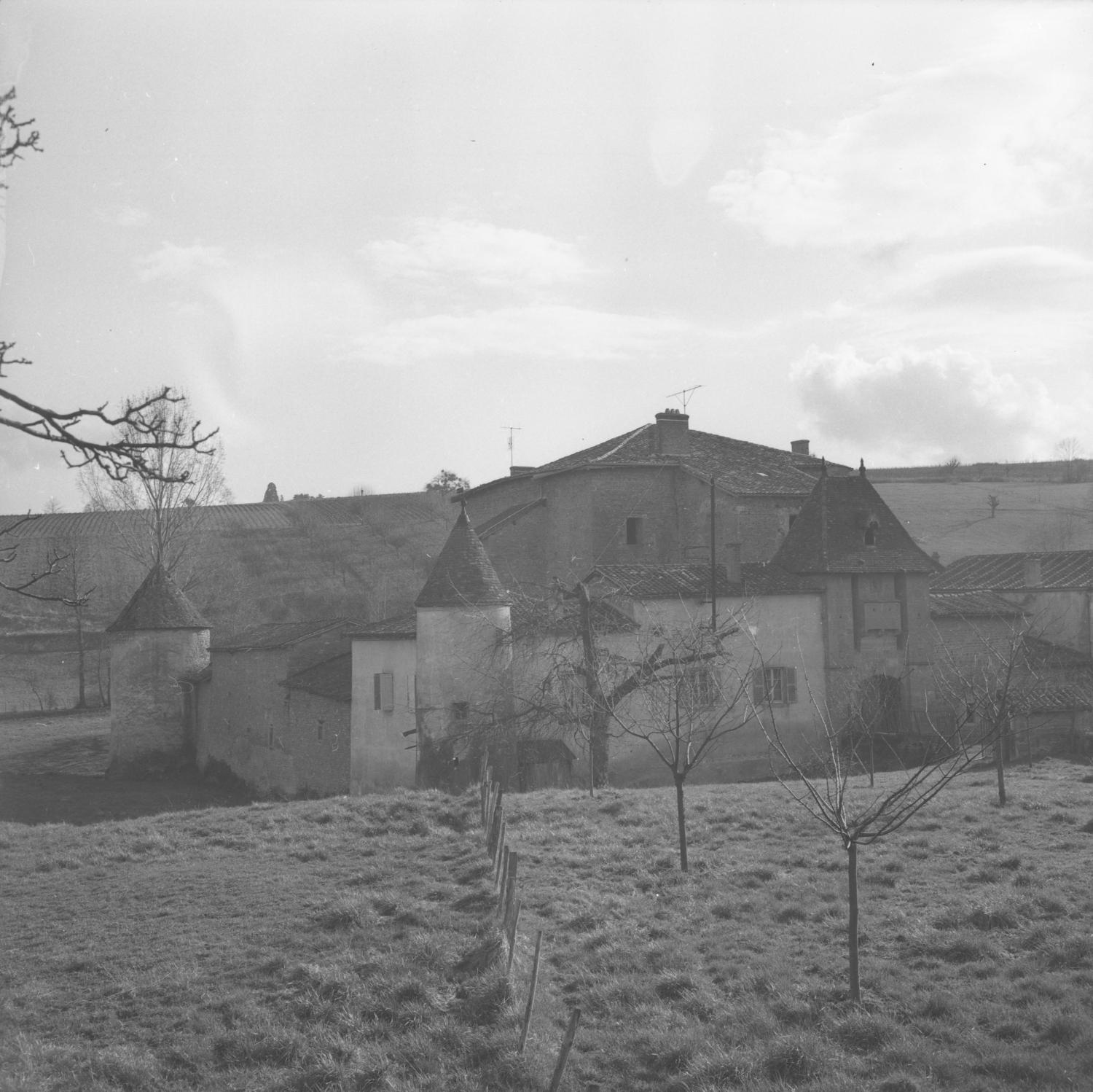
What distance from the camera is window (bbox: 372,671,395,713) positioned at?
25969 mm

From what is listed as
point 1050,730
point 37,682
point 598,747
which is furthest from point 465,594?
point 37,682

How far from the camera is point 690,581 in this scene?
90.6 ft

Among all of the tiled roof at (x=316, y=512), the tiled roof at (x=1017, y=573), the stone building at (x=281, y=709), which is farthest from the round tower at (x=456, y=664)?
the tiled roof at (x=316, y=512)

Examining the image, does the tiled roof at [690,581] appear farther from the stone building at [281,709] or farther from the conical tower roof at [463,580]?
the stone building at [281,709]

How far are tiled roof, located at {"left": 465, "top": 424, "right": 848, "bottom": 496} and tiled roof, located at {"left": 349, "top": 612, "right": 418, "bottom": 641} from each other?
9053 millimetres

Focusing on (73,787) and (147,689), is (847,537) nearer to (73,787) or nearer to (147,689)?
(147,689)

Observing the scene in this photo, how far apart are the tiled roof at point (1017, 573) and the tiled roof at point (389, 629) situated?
16445 millimetres

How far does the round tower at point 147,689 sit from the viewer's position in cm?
3269

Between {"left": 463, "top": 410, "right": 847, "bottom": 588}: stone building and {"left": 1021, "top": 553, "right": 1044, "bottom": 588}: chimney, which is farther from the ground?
{"left": 463, "top": 410, "right": 847, "bottom": 588}: stone building

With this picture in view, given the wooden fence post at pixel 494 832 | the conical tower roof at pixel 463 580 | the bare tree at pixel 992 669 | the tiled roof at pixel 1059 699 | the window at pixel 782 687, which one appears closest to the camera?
the wooden fence post at pixel 494 832

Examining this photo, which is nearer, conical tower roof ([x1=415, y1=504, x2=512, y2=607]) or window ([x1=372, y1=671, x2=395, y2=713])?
conical tower roof ([x1=415, y1=504, x2=512, y2=607])

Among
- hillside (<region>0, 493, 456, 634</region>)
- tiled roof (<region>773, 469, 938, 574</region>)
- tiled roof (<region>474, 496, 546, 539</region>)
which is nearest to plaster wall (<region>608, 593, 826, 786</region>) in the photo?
tiled roof (<region>773, 469, 938, 574</region>)

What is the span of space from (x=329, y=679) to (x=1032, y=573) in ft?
68.5

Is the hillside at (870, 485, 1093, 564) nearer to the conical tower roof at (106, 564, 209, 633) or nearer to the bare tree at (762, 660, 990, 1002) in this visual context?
the bare tree at (762, 660, 990, 1002)
